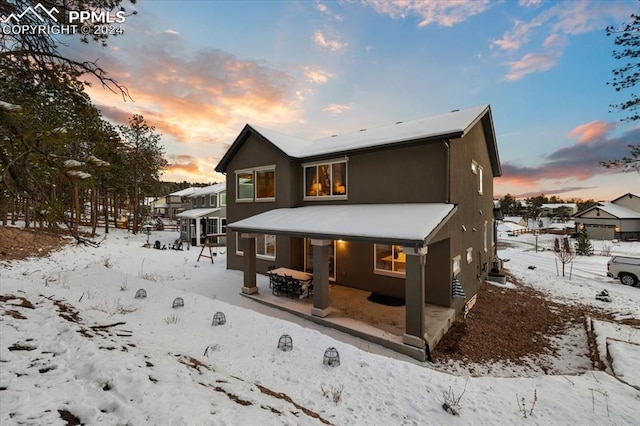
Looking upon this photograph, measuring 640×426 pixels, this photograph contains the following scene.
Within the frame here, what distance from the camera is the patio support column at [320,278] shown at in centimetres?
835

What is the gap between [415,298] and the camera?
21.7 ft

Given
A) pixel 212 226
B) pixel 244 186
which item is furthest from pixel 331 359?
pixel 212 226

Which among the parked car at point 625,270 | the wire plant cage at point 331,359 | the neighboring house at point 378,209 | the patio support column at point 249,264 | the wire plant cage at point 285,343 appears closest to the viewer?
the wire plant cage at point 331,359

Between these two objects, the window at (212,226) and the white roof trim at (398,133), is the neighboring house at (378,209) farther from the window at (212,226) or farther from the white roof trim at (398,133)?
the window at (212,226)

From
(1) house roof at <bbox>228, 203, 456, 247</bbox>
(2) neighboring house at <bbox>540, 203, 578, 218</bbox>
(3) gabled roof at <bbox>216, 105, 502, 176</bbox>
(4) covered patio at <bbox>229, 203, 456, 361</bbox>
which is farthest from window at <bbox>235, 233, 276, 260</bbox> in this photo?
(2) neighboring house at <bbox>540, 203, 578, 218</bbox>

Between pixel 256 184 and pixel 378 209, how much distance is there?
749cm

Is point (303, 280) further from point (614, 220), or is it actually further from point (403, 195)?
point (614, 220)

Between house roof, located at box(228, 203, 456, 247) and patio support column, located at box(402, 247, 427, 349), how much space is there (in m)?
0.44

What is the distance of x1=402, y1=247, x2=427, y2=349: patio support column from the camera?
655cm

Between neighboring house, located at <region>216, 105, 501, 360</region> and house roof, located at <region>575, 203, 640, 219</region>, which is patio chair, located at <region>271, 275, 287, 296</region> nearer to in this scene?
neighboring house, located at <region>216, 105, 501, 360</region>

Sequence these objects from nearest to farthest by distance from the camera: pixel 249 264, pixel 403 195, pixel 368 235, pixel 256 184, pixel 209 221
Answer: pixel 368 235
pixel 403 195
pixel 249 264
pixel 256 184
pixel 209 221

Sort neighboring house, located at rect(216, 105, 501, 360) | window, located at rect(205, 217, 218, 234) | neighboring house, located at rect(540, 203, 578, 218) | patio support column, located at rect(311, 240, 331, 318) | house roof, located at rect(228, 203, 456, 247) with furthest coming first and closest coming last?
neighboring house, located at rect(540, 203, 578, 218), window, located at rect(205, 217, 218, 234), patio support column, located at rect(311, 240, 331, 318), neighboring house, located at rect(216, 105, 501, 360), house roof, located at rect(228, 203, 456, 247)

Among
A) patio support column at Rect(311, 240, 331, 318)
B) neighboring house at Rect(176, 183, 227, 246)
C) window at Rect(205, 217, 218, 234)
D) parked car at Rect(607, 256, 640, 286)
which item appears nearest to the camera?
patio support column at Rect(311, 240, 331, 318)

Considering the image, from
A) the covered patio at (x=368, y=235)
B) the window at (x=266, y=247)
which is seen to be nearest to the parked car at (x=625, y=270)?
the covered patio at (x=368, y=235)
